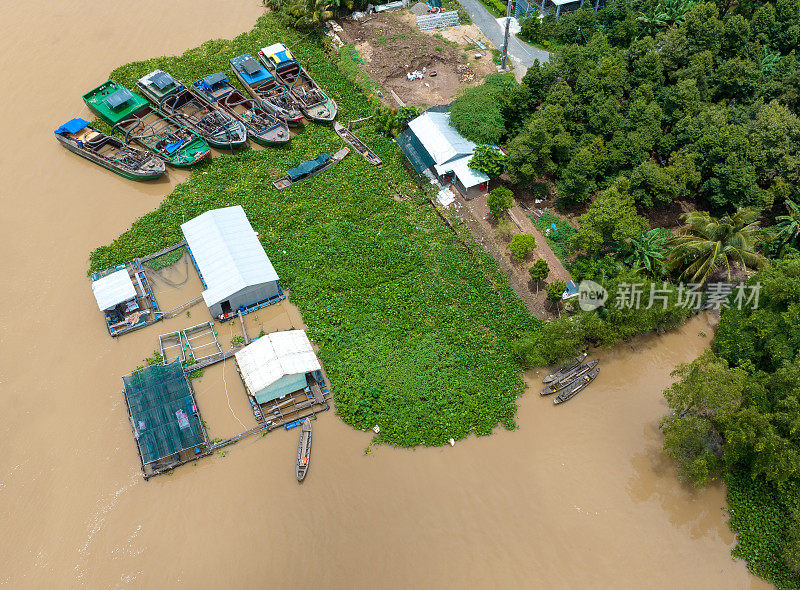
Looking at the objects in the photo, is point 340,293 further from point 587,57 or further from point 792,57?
point 792,57

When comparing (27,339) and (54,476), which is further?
(27,339)

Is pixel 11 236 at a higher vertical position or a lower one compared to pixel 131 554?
higher

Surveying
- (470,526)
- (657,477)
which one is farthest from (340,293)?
(657,477)

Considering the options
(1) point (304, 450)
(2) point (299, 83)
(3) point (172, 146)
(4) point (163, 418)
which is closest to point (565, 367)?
(1) point (304, 450)

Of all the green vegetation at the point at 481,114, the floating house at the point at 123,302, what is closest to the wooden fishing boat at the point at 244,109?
the green vegetation at the point at 481,114

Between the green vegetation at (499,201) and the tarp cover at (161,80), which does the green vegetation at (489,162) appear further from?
the tarp cover at (161,80)

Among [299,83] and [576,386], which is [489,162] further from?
[299,83]
